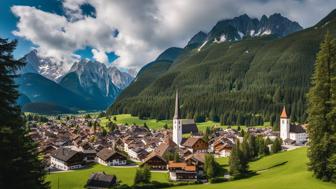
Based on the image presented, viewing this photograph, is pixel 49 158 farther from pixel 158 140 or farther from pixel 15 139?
pixel 15 139

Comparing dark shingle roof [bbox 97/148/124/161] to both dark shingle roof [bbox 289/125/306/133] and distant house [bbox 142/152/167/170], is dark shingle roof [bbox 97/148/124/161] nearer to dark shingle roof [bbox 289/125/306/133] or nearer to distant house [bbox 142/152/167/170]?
distant house [bbox 142/152/167/170]

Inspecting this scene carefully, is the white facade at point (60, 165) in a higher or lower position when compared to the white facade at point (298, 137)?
lower

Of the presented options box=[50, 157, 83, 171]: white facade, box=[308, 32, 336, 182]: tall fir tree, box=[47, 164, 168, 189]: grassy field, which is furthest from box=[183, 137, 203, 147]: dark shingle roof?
box=[308, 32, 336, 182]: tall fir tree

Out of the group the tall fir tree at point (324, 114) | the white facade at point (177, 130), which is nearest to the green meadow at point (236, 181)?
the tall fir tree at point (324, 114)

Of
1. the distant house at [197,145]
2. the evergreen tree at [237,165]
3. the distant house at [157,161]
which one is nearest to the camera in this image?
the evergreen tree at [237,165]

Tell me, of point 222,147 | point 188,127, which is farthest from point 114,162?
point 188,127

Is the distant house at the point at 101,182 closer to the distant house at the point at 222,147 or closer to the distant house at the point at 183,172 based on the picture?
the distant house at the point at 183,172
